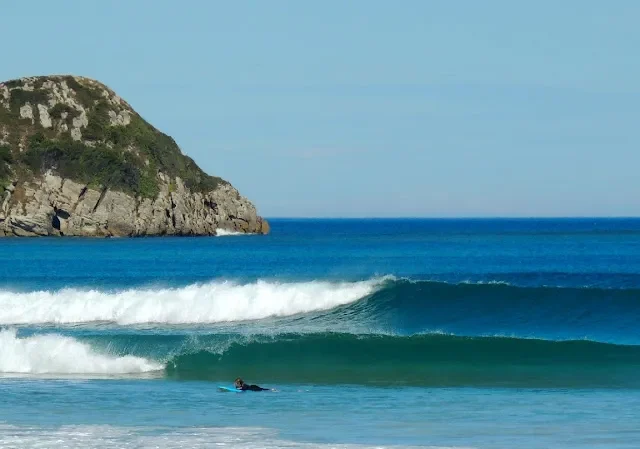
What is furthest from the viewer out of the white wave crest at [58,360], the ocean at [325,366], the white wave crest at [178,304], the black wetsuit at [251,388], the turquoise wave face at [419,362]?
the white wave crest at [178,304]

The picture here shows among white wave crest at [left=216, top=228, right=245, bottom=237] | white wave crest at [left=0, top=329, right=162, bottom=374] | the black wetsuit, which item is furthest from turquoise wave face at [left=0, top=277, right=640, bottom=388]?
white wave crest at [left=216, top=228, right=245, bottom=237]

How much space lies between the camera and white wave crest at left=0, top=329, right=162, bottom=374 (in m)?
23.2

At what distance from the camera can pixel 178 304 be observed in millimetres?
33625

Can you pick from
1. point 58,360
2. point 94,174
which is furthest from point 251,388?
point 94,174

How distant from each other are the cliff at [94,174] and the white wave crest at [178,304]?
74329 mm

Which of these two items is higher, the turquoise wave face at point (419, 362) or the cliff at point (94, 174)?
the cliff at point (94, 174)

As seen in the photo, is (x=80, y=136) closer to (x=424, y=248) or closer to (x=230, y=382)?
(x=424, y=248)

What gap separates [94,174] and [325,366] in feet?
302

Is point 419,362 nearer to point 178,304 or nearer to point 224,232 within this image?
point 178,304

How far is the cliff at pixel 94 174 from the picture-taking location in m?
109

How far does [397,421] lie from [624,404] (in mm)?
4533

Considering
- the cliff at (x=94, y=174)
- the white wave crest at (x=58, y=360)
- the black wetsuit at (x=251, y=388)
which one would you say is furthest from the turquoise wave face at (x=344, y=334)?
the cliff at (x=94, y=174)

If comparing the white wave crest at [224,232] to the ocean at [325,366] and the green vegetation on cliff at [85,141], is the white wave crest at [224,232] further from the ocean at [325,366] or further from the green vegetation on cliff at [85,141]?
the ocean at [325,366]

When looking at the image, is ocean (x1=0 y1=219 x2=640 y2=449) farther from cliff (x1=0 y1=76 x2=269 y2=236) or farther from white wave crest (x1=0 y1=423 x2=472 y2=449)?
cliff (x1=0 y1=76 x2=269 y2=236)
